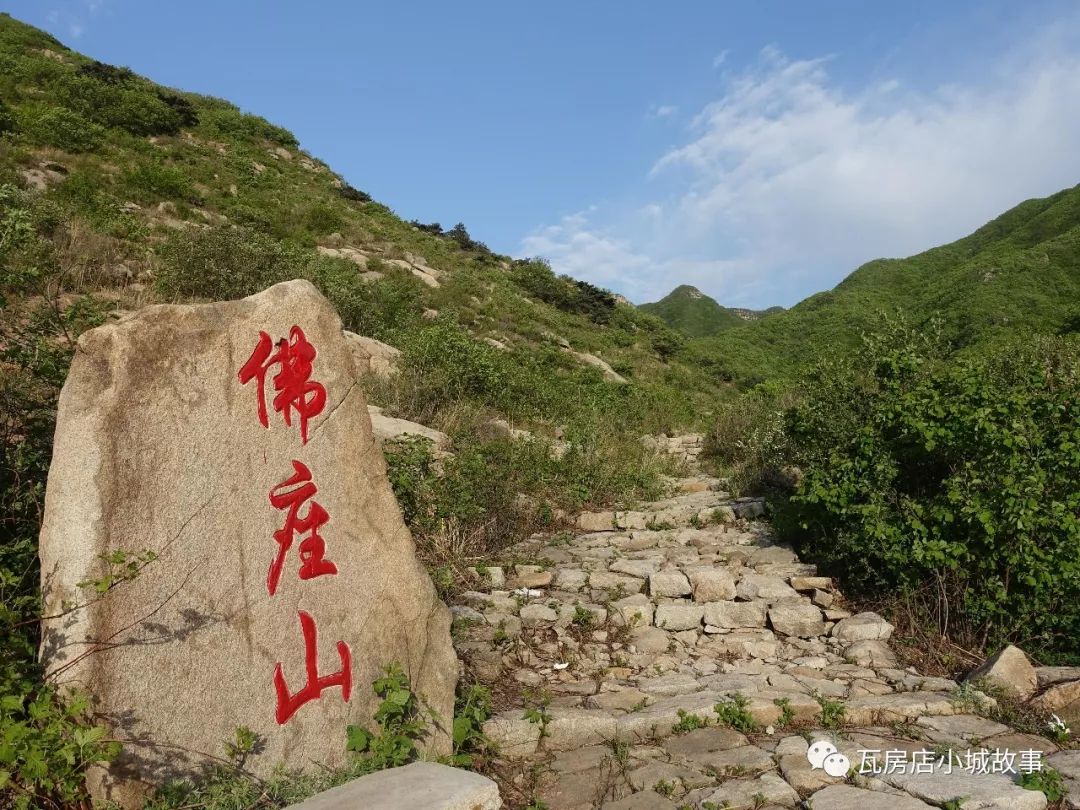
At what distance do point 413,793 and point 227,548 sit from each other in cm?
125

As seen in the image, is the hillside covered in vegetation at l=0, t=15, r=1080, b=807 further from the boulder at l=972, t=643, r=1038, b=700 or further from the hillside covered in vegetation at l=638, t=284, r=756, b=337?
the hillside covered in vegetation at l=638, t=284, r=756, b=337

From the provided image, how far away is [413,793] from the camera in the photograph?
242 centimetres

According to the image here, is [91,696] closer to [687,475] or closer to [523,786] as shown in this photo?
[523,786]

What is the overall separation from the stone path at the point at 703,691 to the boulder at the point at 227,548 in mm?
965

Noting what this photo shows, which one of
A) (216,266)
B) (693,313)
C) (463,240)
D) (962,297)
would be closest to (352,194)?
(463,240)

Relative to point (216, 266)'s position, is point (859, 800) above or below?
below

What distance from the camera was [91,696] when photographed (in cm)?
241

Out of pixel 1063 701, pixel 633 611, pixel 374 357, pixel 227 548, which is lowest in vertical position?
pixel 1063 701

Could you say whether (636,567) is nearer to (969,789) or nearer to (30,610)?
(969,789)

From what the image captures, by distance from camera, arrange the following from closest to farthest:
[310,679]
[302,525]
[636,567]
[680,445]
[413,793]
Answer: [413,793] → [310,679] → [302,525] → [636,567] → [680,445]

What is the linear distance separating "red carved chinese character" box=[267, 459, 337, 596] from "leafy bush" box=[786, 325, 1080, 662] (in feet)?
13.2

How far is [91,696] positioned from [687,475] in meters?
9.09

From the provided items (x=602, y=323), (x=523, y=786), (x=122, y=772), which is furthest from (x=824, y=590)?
(x=602, y=323)

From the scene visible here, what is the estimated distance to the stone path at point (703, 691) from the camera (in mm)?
3373
